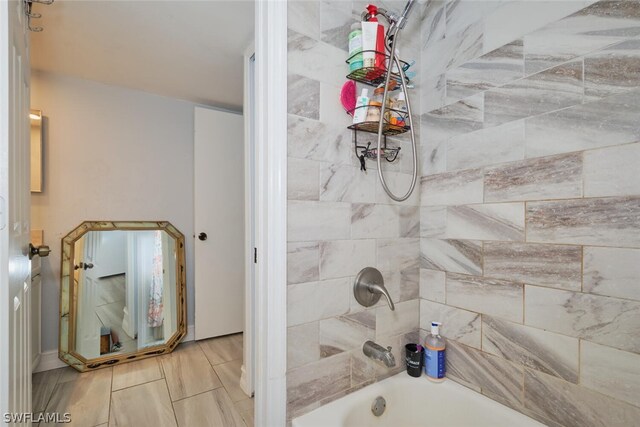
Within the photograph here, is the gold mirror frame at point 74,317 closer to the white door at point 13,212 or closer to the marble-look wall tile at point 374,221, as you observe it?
the white door at point 13,212

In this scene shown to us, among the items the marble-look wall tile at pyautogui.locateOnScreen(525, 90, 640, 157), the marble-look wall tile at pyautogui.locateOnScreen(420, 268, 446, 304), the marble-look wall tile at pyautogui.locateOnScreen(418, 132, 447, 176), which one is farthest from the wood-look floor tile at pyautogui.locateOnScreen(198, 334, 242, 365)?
the marble-look wall tile at pyautogui.locateOnScreen(525, 90, 640, 157)

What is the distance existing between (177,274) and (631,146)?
2.84 m

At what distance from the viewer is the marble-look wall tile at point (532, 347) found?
0.95 m

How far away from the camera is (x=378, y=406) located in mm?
1187

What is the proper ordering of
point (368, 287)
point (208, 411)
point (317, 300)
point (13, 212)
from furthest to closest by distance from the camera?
point (208, 411) → point (368, 287) → point (317, 300) → point (13, 212)

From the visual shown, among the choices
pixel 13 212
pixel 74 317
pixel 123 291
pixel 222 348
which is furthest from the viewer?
pixel 222 348

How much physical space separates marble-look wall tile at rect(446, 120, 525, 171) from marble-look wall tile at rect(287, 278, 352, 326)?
0.72m

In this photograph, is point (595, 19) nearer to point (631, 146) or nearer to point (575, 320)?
point (631, 146)

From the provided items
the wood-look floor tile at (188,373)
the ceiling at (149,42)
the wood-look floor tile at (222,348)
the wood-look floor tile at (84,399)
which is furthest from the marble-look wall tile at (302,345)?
the ceiling at (149,42)

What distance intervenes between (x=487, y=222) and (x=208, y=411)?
5.89 ft

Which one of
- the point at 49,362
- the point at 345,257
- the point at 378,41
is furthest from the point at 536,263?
the point at 49,362

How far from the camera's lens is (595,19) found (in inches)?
35.7

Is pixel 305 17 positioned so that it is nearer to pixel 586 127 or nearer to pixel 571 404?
pixel 586 127

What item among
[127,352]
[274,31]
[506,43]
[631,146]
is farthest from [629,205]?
[127,352]
